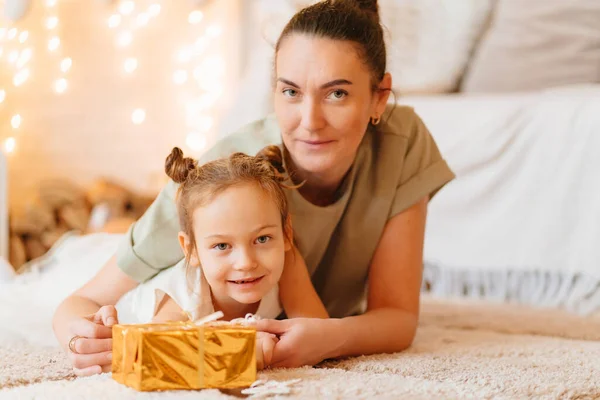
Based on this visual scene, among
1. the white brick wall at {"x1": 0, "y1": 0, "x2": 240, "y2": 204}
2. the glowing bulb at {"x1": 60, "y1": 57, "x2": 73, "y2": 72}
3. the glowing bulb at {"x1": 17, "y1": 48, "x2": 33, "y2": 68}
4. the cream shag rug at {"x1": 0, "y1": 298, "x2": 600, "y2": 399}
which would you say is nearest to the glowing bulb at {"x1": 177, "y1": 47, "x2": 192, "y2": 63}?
the white brick wall at {"x1": 0, "y1": 0, "x2": 240, "y2": 204}

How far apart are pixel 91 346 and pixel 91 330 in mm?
34

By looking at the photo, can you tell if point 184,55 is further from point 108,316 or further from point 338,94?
point 108,316

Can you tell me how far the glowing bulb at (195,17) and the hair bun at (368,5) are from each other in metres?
1.71

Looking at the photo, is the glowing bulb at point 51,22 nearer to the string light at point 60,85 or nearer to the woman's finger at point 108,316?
the string light at point 60,85

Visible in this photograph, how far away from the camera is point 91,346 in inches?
41.1

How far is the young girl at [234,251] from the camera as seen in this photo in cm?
106

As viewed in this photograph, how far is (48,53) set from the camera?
2.59 meters

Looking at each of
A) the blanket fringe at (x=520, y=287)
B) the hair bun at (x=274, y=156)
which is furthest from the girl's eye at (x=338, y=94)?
the blanket fringe at (x=520, y=287)

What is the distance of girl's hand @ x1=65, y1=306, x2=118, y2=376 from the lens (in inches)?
40.4

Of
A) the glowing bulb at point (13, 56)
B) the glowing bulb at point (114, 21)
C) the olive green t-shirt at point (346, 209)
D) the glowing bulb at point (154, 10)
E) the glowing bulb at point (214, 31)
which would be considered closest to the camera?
the olive green t-shirt at point (346, 209)

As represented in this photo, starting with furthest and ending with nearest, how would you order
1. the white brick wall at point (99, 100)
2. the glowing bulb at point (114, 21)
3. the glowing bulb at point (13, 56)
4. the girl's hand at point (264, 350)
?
the glowing bulb at point (114, 21) < the white brick wall at point (99, 100) < the glowing bulb at point (13, 56) < the girl's hand at point (264, 350)

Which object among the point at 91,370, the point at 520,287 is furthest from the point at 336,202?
the point at 520,287

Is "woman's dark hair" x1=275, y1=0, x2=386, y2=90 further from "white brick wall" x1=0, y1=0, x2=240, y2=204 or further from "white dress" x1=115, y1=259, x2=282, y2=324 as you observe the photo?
"white brick wall" x1=0, y1=0, x2=240, y2=204

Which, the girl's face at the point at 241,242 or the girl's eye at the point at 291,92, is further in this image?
the girl's eye at the point at 291,92
